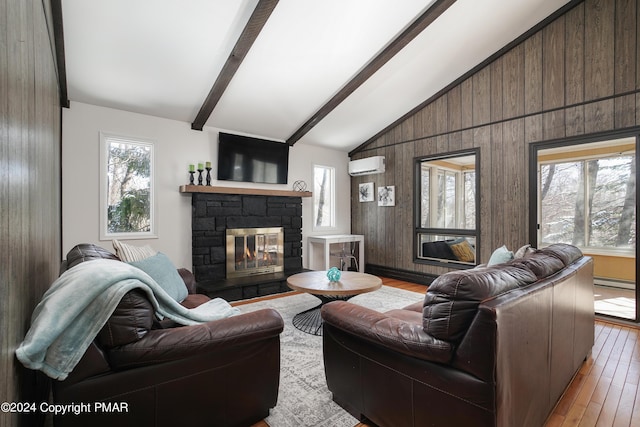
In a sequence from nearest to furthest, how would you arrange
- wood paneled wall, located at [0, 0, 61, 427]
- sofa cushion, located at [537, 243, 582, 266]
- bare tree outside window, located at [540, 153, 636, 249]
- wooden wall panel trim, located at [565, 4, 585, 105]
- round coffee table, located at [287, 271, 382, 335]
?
wood paneled wall, located at [0, 0, 61, 427] < sofa cushion, located at [537, 243, 582, 266] < round coffee table, located at [287, 271, 382, 335] < wooden wall panel trim, located at [565, 4, 585, 105] < bare tree outside window, located at [540, 153, 636, 249]

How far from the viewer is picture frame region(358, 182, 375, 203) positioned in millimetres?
5871

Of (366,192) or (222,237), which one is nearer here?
(222,237)

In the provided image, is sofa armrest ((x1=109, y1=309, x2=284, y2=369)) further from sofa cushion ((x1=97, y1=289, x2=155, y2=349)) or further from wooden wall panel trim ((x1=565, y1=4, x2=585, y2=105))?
wooden wall panel trim ((x1=565, y1=4, x2=585, y2=105))

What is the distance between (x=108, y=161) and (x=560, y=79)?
5561 mm

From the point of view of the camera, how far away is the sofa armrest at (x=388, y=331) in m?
1.31

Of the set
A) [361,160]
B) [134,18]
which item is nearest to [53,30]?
[134,18]

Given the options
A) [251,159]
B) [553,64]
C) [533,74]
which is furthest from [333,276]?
[553,64]

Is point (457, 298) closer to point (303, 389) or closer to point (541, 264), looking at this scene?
point (541, 264)

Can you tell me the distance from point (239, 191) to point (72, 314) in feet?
11.1

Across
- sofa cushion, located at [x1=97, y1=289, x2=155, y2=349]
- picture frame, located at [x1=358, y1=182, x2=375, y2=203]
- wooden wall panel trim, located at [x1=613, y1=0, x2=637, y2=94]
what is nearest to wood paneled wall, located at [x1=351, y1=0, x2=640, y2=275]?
wooden wall panel trim, located at [x1=613, y1=0, x2=637, y2=94]

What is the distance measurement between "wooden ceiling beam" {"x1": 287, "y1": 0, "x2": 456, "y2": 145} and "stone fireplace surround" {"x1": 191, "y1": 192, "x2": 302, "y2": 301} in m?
1.45

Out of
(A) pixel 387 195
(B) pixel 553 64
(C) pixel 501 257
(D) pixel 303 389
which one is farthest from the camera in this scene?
(A) pixel 387 195

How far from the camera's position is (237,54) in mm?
3137

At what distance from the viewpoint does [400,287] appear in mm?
4820
